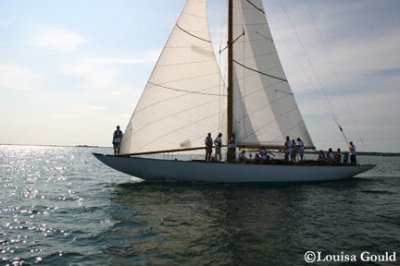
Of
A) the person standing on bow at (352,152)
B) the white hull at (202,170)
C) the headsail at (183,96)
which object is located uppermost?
the headsail at (183,96)

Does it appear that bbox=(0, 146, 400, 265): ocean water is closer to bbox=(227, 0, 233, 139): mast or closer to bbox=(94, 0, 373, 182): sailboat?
bbox=(94, 0, 373, 182): sailboat

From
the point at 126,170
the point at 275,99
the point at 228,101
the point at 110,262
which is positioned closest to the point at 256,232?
the point at 110,262

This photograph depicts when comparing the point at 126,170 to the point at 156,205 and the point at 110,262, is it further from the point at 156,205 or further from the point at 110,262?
the point at 110,262

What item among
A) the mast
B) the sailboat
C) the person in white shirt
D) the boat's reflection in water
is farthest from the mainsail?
the boat's reflection in water

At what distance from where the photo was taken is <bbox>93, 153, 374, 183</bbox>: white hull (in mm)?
21266

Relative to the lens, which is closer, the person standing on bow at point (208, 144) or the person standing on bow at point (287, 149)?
the person standing on bow at point (208, 144)

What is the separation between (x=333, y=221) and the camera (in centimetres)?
1328

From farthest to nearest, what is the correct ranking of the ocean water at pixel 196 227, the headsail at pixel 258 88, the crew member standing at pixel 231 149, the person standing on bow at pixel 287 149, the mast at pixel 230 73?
the person standing on bow at pixel 287 149, the headsail at pixel 258 88, the mast at pixel 230 73, the crew member standing at pixel 231 149, the ocean water at pixel 196 227

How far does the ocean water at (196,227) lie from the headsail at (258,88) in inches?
223

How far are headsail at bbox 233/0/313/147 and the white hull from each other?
237 centimetres

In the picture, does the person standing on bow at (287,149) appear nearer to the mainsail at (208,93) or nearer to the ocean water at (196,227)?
the mainsail at (208,93)

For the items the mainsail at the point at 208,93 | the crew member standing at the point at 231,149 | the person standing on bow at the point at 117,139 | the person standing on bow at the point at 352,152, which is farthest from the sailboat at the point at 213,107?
the person standing on bow at the point at 352,152

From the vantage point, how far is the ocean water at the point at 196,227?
360 inches

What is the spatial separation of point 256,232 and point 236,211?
3256mm
